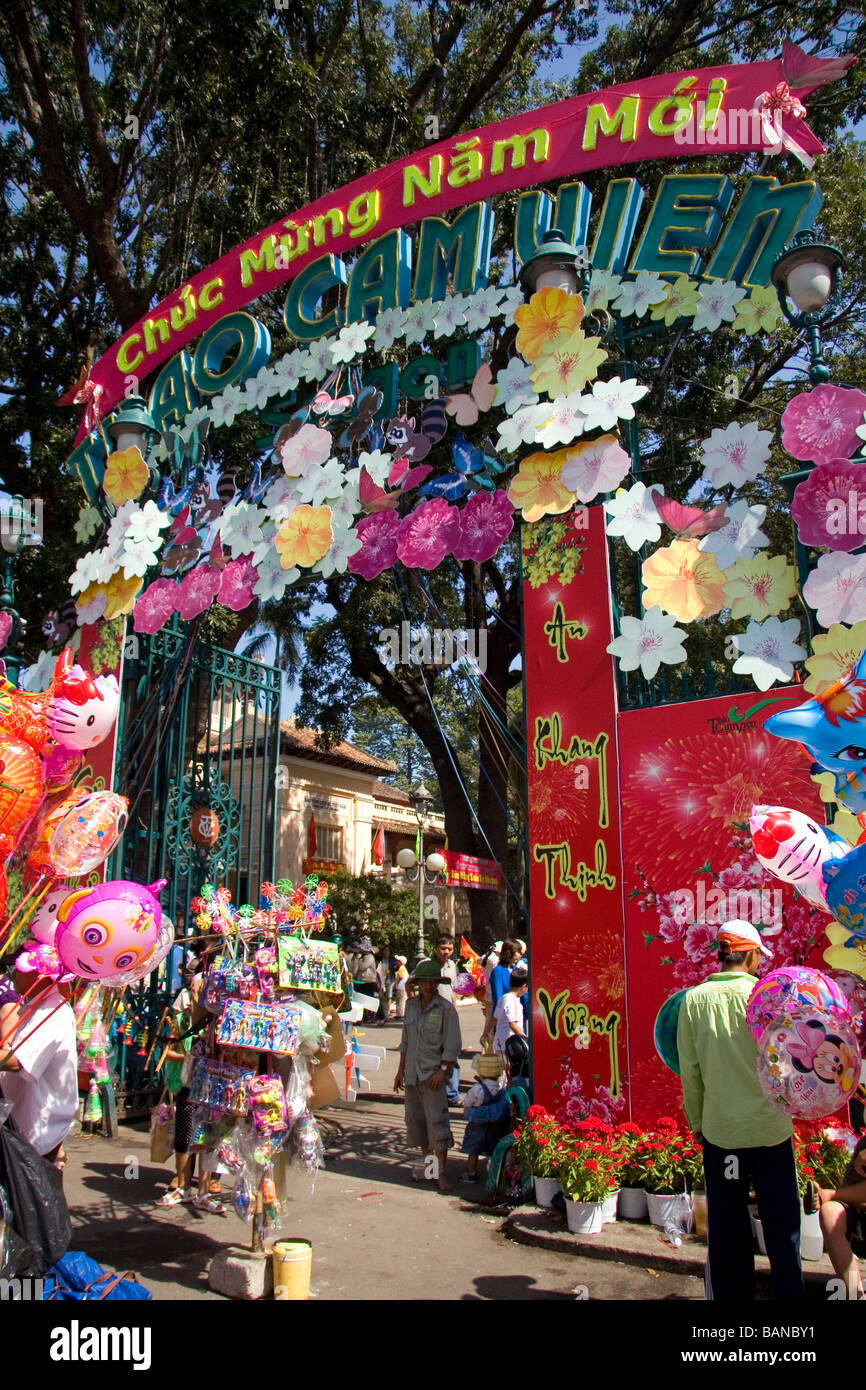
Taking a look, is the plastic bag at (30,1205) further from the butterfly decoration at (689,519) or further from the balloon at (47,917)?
the butterfly decoration at (689,519)

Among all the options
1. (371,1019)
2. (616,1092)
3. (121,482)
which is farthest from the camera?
(371,1019)

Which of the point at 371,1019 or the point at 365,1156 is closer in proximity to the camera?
the point at 365,1156

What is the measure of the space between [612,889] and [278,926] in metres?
2.04

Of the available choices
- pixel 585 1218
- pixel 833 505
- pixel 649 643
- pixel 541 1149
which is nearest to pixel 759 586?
pixel 833 505

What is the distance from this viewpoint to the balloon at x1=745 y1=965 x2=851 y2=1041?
10.2ft

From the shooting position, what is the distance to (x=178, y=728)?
8.80 meters

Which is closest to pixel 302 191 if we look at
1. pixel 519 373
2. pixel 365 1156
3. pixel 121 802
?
pixel 519 373

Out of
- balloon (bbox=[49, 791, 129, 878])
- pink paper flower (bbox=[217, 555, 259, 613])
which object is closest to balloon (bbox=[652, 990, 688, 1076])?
balloon (bbox=[49, 791, 129, 878])

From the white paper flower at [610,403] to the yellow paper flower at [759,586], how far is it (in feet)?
4.09

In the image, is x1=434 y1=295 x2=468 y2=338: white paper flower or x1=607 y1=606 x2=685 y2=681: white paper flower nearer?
x1=607 y1=606 x2=685 y2=681: white paper flower

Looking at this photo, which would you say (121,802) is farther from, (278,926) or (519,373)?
(519,373)

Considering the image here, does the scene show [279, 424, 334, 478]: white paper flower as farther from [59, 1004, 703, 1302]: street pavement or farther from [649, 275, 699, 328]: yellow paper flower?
[59, 1004, 703, 1302]: street pavement

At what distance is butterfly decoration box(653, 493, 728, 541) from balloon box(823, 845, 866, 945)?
9.12 ft

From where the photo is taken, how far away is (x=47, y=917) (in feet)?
14.9
